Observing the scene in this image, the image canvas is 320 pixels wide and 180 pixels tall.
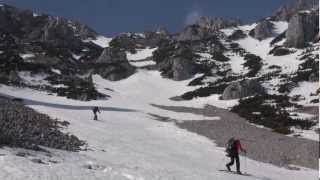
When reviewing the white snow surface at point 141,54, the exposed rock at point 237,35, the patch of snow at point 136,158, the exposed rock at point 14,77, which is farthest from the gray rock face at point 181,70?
the patch of snow at point 136,158

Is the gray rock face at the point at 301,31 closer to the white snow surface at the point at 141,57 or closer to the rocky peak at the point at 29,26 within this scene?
the white snow surface at the point at 141,57

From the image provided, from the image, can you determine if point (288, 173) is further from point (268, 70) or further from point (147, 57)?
point (147, 57)

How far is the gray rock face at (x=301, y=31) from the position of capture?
125 meters

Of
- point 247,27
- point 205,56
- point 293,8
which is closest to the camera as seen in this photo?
point 205,56

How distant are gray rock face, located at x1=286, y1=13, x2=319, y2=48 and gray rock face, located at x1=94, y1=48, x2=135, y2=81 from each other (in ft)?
131

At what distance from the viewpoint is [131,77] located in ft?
370

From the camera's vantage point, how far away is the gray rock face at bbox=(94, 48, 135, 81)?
113 m

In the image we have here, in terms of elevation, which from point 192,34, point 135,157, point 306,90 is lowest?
point 135,157

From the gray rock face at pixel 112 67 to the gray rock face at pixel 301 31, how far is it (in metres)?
40.0

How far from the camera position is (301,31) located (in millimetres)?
126125

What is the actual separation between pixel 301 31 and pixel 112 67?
4803 centimetres

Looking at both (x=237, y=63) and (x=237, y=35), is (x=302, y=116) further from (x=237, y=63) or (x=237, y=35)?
(x=237, y=35)

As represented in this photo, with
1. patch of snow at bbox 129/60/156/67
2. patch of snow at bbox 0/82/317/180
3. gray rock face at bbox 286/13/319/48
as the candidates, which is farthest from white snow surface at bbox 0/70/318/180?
gray rock face at bbox 286/13/319/48

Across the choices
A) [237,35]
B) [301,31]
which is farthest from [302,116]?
[237,35]
